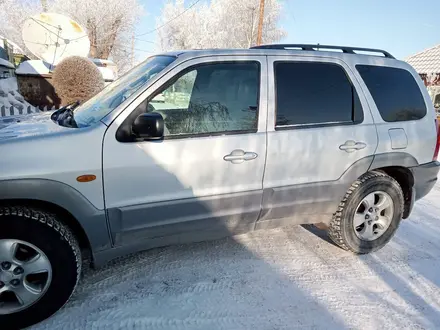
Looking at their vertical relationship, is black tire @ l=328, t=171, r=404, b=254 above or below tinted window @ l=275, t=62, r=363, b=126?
below

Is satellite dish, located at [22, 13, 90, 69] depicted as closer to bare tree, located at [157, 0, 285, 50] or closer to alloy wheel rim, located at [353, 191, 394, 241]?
alloy wheel rim, located at [353, 191, 394, 241]

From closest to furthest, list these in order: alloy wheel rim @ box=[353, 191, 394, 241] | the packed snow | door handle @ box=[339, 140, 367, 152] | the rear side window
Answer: door handle @ box=[339, 140, 367, 152] → the rear side window → alloy wheel rim @ box=[353, 191, 394, 241] → the packed snow

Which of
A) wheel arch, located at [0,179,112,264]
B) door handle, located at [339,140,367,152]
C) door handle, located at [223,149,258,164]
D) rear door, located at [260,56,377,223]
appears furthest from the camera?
door handle, located at [339,140,367,152]

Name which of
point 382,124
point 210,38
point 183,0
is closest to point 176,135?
point 382,124

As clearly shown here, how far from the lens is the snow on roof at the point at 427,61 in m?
16.8

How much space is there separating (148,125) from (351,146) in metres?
1.87

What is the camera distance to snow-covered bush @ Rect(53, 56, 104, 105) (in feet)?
33.1

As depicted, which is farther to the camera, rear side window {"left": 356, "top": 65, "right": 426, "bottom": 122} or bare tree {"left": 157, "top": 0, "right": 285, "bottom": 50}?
bare tree {"left": 157, "top": 0, "right": 285, "bottom": 50}

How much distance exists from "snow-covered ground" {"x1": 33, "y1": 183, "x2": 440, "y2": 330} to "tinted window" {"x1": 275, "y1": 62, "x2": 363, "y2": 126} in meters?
1.39

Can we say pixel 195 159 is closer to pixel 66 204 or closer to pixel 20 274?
pixel 66 204

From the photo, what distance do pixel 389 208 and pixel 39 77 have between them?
12537mm

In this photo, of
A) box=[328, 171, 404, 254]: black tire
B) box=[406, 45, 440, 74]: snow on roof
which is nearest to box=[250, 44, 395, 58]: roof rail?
box=[328, 171, 404, 254]: black tire

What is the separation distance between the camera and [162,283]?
2.64m

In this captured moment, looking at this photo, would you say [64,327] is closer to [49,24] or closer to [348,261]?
[348,261]
